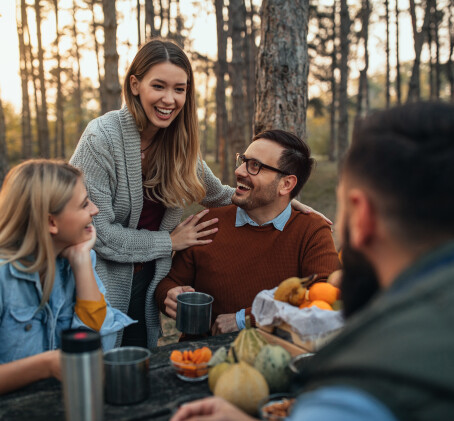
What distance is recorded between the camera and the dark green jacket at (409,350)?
82 cm

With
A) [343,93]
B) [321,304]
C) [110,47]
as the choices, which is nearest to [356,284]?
[321,304]

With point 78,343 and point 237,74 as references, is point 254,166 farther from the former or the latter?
point 237,74

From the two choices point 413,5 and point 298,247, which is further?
point 413,5

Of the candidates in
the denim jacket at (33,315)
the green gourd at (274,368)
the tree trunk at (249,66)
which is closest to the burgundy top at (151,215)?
the denim jacket at (33,315)

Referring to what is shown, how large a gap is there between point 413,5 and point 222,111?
6228 mm

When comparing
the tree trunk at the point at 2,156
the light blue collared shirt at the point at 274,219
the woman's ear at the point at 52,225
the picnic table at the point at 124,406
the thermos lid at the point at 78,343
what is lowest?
the picnic table at the point at 124,406

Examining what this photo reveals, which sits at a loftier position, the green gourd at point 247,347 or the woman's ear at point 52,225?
the woman's ear at point 52,225

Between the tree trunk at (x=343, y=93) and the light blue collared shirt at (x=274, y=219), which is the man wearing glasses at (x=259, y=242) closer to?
the light blue collared shirt at (x=274, y=219)

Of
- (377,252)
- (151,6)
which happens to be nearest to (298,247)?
(377,252)

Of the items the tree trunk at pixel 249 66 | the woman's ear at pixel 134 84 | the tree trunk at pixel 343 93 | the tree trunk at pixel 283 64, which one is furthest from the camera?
the tree trunk at pixel 249 66

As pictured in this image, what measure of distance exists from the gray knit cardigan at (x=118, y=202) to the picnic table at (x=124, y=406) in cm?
114

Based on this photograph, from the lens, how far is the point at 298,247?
3.24 metres

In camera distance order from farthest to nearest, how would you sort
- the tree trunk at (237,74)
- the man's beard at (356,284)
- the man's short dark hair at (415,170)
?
Answer: the tree trunk at (237,74) < the man's beard at (356,284) < the man's short dark hair at (415,170)

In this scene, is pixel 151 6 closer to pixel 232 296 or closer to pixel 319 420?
pixel 232 296
